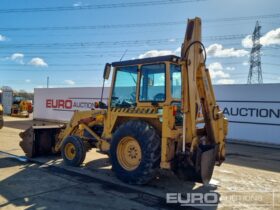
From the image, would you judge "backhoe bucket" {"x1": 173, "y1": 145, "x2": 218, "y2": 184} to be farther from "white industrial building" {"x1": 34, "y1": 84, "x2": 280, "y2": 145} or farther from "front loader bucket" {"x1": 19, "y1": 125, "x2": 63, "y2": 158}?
"white industrial building" {"x1": 34, "y1": 84, "x2": 280, "y2": 145}

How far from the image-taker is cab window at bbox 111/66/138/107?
21.4 feet

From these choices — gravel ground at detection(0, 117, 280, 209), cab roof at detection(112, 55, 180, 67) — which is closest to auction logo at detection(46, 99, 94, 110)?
gravel ground at detection(0, 117, 280, 209)

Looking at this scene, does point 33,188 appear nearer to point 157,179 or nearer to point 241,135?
point 157,179

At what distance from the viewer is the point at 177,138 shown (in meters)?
5.80

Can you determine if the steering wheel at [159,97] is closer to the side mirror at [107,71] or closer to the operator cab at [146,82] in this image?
the operator cab at [146,82]

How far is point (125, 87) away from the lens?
670 centimetres

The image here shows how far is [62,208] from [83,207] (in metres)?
0.32

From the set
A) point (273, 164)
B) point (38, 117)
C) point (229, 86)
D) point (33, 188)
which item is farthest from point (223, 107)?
point (38, 117)

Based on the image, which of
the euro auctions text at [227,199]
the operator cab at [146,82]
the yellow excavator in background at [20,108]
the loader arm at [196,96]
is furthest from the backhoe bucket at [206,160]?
the yellow excavator in background at [20,108]

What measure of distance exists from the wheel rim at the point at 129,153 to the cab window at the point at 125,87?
795 millimetres

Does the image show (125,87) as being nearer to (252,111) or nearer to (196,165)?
(196,165)

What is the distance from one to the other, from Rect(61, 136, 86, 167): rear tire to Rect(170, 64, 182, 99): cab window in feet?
9.06

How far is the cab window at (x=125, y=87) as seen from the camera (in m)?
6.53

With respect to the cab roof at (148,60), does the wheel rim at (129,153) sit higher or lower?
lower
